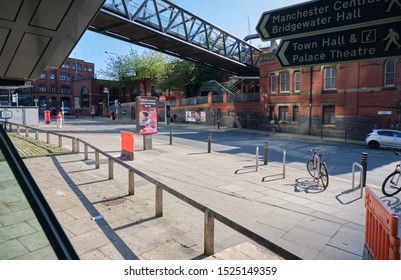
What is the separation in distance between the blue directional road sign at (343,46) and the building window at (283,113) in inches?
1120

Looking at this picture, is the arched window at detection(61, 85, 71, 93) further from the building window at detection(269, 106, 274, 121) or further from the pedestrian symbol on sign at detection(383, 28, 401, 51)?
the pedestrian symbol on sign at detection(383, 28, 401, 51)

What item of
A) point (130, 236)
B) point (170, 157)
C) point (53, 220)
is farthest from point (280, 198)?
point (170, 157)

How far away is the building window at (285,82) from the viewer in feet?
98.5

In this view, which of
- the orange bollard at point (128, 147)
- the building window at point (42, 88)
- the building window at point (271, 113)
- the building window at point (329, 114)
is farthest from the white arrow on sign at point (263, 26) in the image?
the building window at point (42, 88)

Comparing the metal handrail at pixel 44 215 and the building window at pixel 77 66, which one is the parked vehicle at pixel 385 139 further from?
the building window at pixel 77 66

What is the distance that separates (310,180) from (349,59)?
7270mm

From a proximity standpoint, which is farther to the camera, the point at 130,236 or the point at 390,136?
the point at 390,136

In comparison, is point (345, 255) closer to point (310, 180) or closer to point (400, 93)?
point (310, 180)

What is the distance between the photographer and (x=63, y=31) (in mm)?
3881

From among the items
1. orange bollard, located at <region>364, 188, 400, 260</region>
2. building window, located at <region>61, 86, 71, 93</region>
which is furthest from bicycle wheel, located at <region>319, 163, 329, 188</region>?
building window, located at <region>61, 86, 71, 93</region>

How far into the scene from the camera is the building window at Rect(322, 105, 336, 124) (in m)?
26.9

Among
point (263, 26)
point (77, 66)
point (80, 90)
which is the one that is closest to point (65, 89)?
point (77, 66)

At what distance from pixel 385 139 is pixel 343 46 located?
1968 cm
